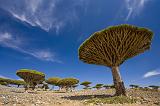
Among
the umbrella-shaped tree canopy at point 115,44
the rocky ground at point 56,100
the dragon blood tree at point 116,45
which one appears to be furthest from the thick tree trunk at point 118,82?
the rocky ground at point 56,100

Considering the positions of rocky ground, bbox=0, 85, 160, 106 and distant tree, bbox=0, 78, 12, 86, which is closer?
rocky ground, bbox=0, 85, 160, 106

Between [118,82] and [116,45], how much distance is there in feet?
13.1

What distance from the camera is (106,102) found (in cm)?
1684

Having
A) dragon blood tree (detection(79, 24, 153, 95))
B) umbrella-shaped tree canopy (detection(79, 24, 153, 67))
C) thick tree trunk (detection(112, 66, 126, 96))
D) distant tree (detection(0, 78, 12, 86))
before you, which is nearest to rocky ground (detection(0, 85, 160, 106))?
thick tree trunk (detection(112, 66, 126, 96))

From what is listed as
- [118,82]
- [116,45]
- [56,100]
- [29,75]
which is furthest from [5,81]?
[56,100]

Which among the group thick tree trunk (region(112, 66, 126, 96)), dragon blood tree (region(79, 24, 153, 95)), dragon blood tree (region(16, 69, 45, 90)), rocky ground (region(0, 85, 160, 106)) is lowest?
rocky ground (region(0, 85, 160, 106))

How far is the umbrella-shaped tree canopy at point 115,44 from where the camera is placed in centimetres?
2108

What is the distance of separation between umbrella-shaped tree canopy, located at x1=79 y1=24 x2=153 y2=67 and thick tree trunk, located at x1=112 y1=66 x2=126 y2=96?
0.69m

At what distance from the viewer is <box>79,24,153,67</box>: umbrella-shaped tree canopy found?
21078 mm

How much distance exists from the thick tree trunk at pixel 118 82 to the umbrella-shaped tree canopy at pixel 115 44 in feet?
2.28

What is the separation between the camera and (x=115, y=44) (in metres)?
21.8

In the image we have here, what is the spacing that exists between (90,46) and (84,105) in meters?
8.50

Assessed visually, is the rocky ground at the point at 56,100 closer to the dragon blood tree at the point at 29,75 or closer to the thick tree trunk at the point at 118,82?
the thick tree trunk at the point at 118,82

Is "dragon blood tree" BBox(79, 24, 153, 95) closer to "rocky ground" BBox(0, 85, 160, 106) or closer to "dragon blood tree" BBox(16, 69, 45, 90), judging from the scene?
"rocky ground" BBox(0, 85, 160, 106)
